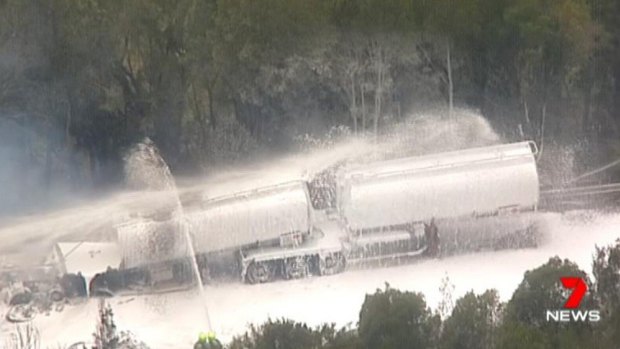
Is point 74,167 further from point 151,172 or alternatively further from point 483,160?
point 483,160

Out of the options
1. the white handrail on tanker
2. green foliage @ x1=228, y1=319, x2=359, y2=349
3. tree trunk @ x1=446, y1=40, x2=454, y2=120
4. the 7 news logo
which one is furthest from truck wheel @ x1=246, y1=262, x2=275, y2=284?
the 7 news logo

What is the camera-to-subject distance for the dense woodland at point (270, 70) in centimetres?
212


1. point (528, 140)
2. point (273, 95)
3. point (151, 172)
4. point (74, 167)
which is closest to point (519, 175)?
point (528, 140)

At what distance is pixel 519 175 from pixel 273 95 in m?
0.74

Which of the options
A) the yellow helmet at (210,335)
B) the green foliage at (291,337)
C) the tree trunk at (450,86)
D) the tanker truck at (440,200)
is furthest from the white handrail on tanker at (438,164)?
the yellow helmet at (210,335)

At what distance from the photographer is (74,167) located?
2.16 metres

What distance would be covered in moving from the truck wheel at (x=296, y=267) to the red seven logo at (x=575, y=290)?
75 centimetres

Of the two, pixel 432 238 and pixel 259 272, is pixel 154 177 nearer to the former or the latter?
pixel 259 272

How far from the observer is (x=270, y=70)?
2.14 m

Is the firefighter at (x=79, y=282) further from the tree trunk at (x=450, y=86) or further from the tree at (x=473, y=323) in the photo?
the tree trunk at (x=450, y=86)

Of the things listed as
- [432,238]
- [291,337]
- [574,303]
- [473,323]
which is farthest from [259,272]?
[574,303]

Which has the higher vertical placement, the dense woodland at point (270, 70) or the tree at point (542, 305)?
the dense woodland at point (270, 70)

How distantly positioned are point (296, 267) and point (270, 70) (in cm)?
57

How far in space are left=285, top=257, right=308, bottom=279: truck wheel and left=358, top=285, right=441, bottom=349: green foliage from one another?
20 cm
